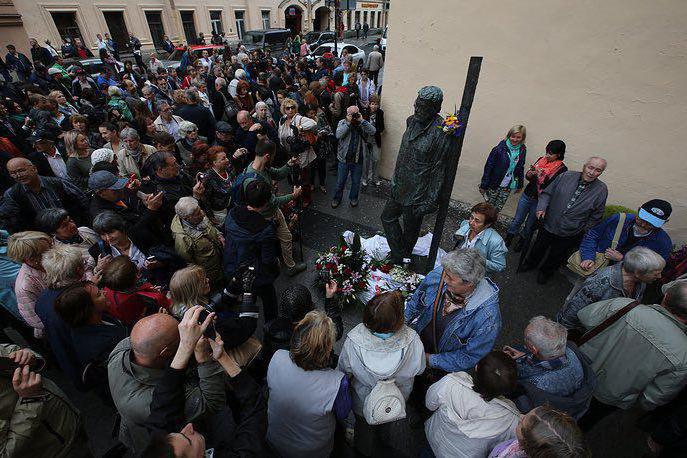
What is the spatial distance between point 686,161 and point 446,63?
3.42m

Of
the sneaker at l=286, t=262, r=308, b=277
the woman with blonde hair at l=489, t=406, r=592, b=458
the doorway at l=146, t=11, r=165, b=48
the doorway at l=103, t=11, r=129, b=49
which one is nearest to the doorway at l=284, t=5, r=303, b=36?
the doorway at l=146, t=11, r=165, b=48

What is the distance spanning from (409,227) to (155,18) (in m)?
28.9

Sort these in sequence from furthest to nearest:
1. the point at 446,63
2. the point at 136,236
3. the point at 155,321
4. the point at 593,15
→ 1. the point at 446,63
2. the point at 593,15
3. the point at 136,236
4. the point at 155,321

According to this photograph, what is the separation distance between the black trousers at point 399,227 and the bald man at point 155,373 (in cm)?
→ 273

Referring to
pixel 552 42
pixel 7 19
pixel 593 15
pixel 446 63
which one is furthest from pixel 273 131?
pixel 7 19

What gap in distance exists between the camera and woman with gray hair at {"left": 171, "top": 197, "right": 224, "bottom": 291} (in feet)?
10.9

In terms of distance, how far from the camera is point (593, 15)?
4.04 meters

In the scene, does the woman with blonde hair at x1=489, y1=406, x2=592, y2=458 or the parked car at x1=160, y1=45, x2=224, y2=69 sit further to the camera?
the parked car at x1=160, y1=45, x2=224, y2=69

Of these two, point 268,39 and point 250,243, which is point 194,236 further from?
point 268,39

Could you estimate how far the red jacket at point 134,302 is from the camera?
8.32 ft

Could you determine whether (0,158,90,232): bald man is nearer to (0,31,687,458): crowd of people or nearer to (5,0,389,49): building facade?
(0,31,687,458): crowd of people

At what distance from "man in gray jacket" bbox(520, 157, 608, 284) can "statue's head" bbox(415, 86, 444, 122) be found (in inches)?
76.8

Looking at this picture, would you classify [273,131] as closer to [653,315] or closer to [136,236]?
[136,236]

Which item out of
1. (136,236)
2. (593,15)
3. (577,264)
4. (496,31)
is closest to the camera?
(136,236)
